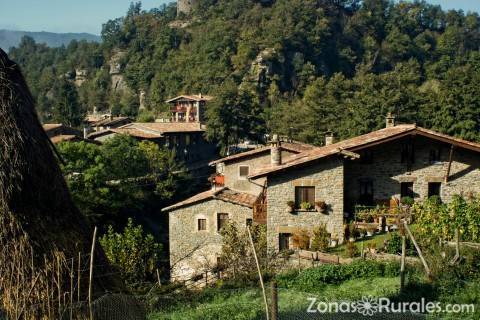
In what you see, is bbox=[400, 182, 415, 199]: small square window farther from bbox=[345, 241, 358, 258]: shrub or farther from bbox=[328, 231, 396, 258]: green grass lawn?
bbox=[345, 241, 358, 258]: shrub

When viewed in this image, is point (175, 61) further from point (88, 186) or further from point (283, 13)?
point (88, 186)

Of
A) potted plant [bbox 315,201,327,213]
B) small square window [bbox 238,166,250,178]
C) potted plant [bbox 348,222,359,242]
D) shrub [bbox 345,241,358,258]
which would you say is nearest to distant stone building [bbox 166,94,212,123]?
small square window [bbox 238,166,250,178]

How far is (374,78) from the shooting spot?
5862 centimetres

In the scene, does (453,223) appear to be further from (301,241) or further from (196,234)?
(196,234)

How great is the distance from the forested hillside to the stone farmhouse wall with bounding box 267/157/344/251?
25075 mm

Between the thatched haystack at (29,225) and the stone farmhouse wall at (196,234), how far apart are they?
51.7 feet

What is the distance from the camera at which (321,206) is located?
818 inches

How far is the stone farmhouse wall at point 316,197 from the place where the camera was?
68.7 ft

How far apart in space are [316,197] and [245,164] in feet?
32.2

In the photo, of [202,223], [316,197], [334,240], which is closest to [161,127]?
[202,223]

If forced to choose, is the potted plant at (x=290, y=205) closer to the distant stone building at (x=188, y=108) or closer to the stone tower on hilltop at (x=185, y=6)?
the distant stone building at (x=188, y=108)

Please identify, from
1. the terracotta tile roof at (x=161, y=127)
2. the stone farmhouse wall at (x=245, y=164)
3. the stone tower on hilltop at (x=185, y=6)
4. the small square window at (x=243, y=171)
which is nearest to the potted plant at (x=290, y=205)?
the stone farmhouse wall at (x=245, y=164)

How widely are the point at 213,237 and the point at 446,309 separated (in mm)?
15832

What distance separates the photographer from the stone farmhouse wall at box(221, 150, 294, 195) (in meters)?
30.2
